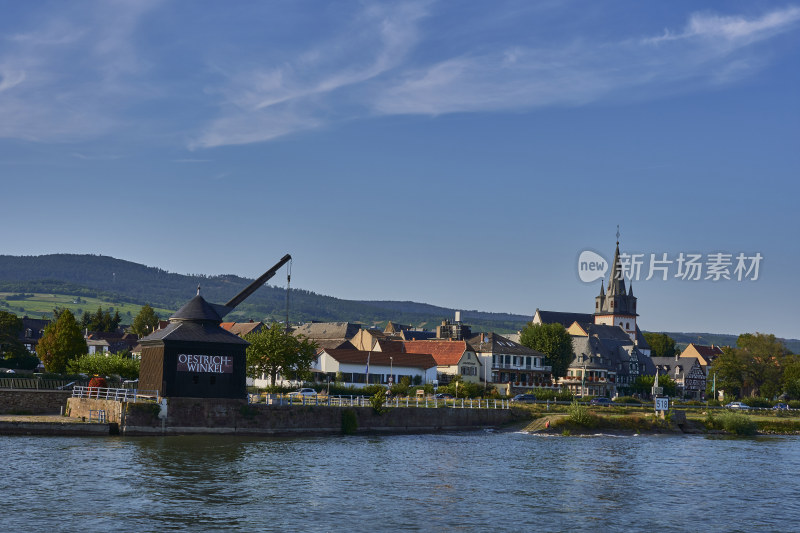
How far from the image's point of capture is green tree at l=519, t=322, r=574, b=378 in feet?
442

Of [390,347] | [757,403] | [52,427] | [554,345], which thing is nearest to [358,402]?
[52,427]

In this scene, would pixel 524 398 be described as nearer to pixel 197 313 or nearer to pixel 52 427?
pixel 197 313

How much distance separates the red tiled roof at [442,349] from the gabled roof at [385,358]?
2475 millimetres

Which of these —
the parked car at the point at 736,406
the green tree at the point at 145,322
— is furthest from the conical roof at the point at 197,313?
the green tree at the point at 145,322

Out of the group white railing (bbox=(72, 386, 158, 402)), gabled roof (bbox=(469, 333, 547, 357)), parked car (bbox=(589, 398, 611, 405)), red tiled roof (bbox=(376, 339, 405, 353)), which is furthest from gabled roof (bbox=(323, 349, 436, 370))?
white railing (bbox=(72, 386, 158, 402))

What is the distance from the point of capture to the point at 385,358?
377ft

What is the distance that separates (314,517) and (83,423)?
3032 cm

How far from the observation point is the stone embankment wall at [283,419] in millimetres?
59719

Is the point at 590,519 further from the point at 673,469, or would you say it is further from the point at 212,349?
the point at 212,349

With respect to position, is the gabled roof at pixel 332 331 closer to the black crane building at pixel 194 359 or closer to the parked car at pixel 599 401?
the parked car at pixel 599 401

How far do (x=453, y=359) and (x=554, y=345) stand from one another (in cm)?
2166

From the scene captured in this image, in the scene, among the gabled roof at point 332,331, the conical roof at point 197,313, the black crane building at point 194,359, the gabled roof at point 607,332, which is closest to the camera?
the black crane building at point 194,359

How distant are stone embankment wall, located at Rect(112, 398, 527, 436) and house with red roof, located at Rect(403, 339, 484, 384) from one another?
40.3 m

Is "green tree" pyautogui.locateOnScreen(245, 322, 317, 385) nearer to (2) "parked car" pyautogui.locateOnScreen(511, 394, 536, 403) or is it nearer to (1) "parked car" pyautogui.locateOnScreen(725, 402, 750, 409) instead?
(2) "parked car" pyautogui.locateOnScreen(511, 394, 536, 403)
